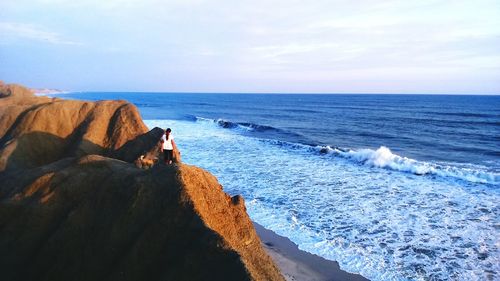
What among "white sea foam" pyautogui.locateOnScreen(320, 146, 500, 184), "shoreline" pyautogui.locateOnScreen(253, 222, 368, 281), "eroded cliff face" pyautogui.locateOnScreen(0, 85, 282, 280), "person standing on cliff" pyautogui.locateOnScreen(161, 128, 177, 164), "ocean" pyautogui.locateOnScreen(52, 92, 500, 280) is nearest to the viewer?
"eroded cliff face" pyautogui.locateOnScreen(0, 85, 282, 280)

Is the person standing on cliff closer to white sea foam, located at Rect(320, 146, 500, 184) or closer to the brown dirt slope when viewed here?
the brown dirt slope

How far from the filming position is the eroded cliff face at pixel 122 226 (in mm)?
6156

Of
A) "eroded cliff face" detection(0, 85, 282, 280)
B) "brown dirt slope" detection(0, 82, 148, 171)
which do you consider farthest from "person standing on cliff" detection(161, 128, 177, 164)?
"eroded cliff face" detection(0, 85, 282, 280)

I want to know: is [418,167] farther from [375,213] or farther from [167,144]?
[167,144]

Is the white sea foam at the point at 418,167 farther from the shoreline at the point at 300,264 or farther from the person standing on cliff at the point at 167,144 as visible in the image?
the person standing on cliff at the point at 167,144

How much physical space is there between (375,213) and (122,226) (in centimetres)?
1180

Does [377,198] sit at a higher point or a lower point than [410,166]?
lower

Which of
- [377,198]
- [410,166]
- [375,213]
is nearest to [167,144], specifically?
[375,213]

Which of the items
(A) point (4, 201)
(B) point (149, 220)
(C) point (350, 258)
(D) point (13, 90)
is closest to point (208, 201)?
(B) point (149, 220)

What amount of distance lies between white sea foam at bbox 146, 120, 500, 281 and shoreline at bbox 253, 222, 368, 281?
0.33 metres

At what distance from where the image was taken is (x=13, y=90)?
26.0 metres

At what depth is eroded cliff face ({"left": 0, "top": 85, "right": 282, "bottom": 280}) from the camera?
616 cm

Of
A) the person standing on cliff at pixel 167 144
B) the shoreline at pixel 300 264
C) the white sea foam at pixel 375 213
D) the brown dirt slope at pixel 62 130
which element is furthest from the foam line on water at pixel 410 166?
the person standing on cliff at pixel 167 144

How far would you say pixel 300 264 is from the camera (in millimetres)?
11648
